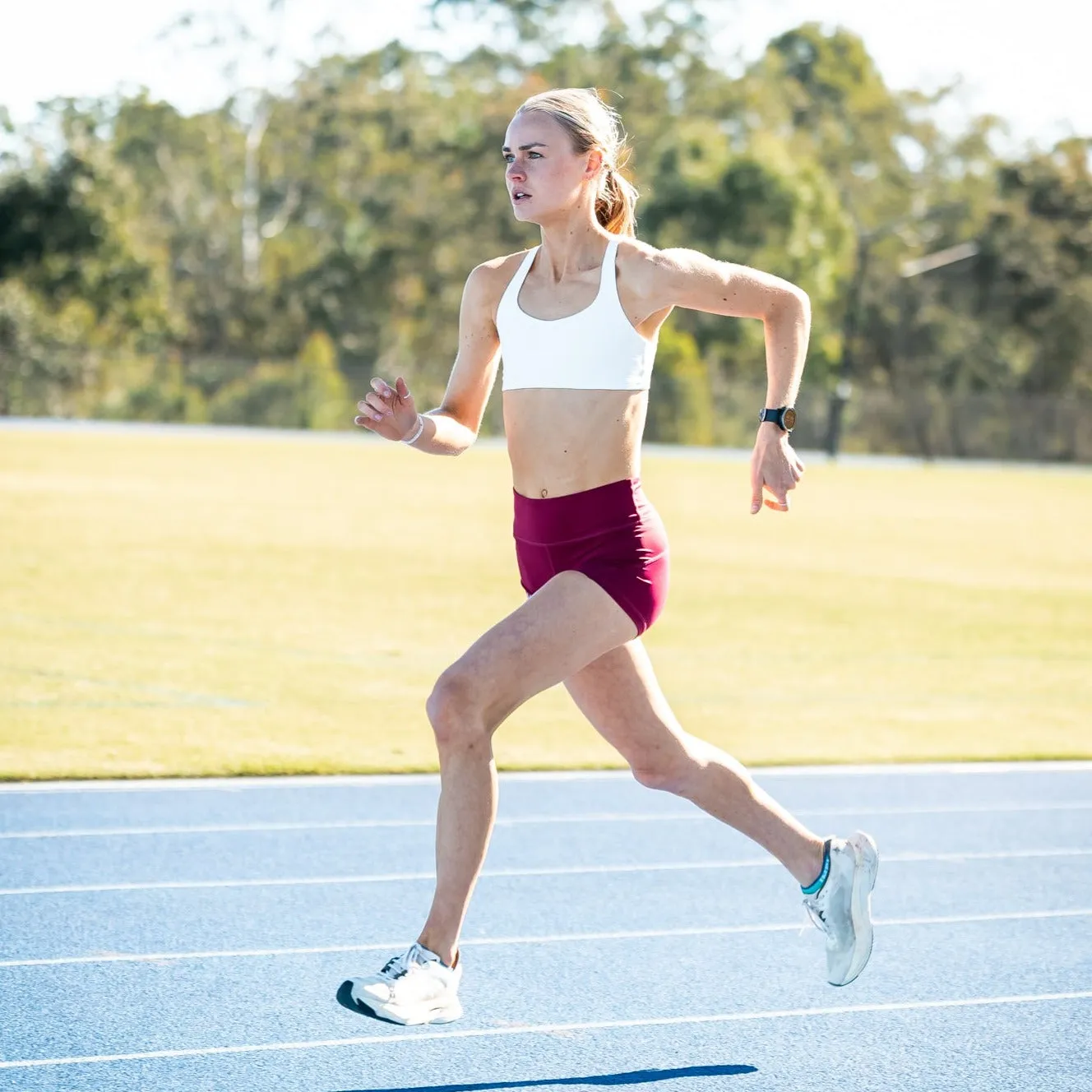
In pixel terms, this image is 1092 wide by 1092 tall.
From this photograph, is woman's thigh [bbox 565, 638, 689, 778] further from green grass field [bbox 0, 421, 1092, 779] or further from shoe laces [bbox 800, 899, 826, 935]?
green grass field [bbox 0, 421, 1092, 779]

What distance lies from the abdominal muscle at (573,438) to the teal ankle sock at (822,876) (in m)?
1.06

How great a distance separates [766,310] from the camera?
4.51m

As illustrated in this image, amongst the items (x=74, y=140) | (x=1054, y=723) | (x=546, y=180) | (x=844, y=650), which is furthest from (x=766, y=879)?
(x=74, y=140)

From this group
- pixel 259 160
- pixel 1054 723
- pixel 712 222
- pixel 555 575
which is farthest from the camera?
pixel 259 160

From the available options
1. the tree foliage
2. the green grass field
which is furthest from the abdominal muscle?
the tree foliage

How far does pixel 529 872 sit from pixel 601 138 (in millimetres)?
2591

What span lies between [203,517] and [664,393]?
1351 inches

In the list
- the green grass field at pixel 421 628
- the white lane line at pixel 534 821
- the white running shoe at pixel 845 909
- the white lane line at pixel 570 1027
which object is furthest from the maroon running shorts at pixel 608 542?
the green grass field at pixel 421 628

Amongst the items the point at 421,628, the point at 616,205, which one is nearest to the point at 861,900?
the point at 616,205

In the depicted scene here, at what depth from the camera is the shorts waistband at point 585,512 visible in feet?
14.2

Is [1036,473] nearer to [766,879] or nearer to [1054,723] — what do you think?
[1054,723]

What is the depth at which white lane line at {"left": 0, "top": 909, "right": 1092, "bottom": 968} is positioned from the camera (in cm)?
481

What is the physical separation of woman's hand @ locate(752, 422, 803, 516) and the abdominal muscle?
0.94ft

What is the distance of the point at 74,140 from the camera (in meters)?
55.8
